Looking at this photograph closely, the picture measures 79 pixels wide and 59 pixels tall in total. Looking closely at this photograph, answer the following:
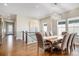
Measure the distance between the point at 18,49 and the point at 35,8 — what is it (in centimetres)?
121

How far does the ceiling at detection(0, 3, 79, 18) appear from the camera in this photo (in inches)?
115

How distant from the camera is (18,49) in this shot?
2963mm

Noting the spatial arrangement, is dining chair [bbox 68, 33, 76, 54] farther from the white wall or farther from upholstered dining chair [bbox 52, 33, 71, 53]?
the white wall

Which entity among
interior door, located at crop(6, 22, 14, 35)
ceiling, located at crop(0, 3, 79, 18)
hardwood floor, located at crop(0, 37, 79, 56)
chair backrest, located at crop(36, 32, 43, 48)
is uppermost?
ceiling, located at crop(0, 3, 79, 18)

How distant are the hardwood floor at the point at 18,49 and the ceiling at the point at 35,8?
2.53 feet

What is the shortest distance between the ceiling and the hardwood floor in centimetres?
77

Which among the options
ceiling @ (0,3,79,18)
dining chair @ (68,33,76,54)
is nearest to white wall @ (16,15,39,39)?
ceiling @ (0,3,79,18)

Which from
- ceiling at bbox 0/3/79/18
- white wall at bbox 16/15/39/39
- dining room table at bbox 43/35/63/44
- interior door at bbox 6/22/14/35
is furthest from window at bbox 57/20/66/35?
interior door at bbox 6/22/14/35

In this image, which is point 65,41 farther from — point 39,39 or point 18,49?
point 18,49

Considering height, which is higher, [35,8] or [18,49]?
[35,8]

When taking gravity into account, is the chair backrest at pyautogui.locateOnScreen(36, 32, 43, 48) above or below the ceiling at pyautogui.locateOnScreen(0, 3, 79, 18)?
below

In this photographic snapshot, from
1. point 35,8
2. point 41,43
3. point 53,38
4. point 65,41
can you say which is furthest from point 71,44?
point 35,8

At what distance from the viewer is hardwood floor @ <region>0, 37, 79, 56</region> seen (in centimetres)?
295

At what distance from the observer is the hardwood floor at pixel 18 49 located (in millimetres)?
2945
